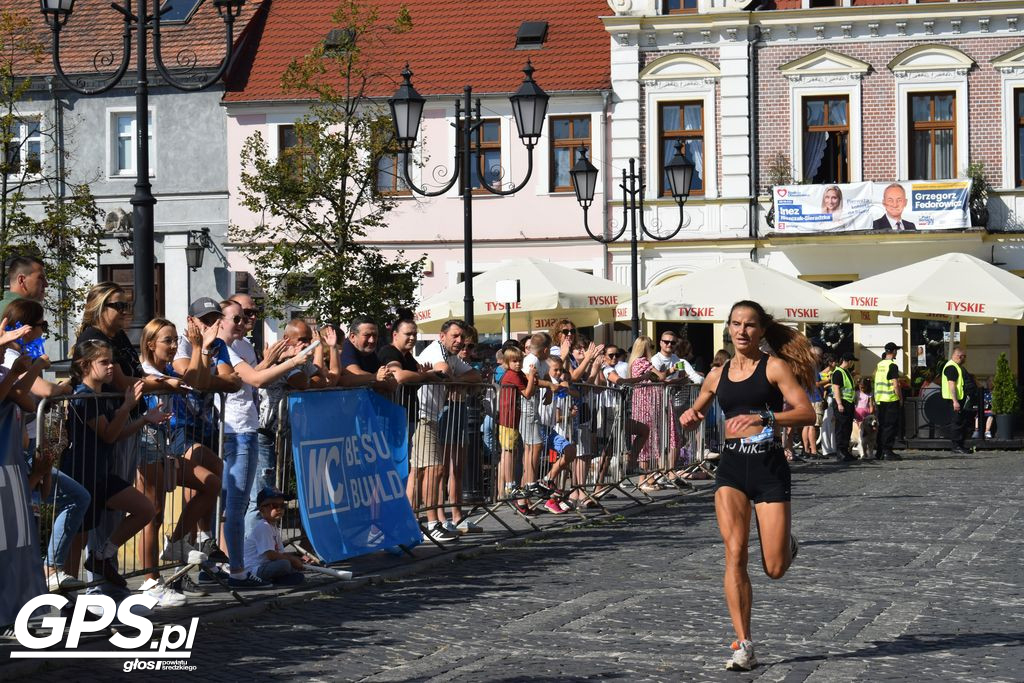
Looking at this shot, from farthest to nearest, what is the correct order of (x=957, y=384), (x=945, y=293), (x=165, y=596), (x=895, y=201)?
(x=895, y=201), (x=957, y=384), (x=945, y=293), (x=165, y=596)

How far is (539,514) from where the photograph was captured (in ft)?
55.2

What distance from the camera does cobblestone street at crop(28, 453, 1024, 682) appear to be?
8.23m

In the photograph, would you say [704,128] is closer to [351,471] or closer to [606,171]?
[606,171]

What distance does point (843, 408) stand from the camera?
28.4 meters

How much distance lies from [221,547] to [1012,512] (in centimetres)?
900

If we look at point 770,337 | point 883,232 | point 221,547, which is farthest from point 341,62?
point 770,337

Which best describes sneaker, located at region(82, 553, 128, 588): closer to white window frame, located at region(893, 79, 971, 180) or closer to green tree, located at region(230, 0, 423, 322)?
green tree, located at region(230, 0, 423, 322)

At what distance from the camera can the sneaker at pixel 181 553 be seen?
1032 centimetres

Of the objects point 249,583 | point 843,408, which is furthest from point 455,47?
point 249,583

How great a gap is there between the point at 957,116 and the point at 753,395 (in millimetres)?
28580

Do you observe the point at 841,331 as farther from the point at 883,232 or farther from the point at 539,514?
the point at 539,514

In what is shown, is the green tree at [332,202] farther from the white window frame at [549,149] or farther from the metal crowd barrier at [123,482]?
the metal crowd barrier at [123,482]

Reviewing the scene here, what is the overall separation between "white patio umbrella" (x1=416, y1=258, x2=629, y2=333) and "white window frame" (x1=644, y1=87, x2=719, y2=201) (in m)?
8.86

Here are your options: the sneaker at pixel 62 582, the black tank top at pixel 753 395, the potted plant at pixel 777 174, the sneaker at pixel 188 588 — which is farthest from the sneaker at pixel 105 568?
the potted plant at pixel 777 174
